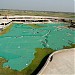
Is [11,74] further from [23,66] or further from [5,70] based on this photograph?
[23,66]

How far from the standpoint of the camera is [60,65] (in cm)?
2461

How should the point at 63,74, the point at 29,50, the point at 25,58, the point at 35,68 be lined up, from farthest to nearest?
the point at 29,50 < the point at 25,58 < the point at 35,68 < the point at 63,74

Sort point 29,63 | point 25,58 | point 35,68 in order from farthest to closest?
point 25,58
point 29,63
point 35,68

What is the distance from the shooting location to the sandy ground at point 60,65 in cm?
A: 2219

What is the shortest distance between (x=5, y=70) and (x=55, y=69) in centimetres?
636

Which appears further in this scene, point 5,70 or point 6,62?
point 6,62

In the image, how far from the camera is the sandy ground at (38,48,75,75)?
22188 millimetres

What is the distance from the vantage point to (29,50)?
116ft

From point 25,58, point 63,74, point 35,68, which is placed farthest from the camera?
point 25,58

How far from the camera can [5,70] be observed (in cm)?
2378

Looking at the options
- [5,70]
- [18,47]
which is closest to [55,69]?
[5,70]

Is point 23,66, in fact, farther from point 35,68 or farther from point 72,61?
point 72,61

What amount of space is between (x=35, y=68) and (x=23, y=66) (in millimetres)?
2214

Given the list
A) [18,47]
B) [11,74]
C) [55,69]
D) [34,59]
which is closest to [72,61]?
[55,69]
